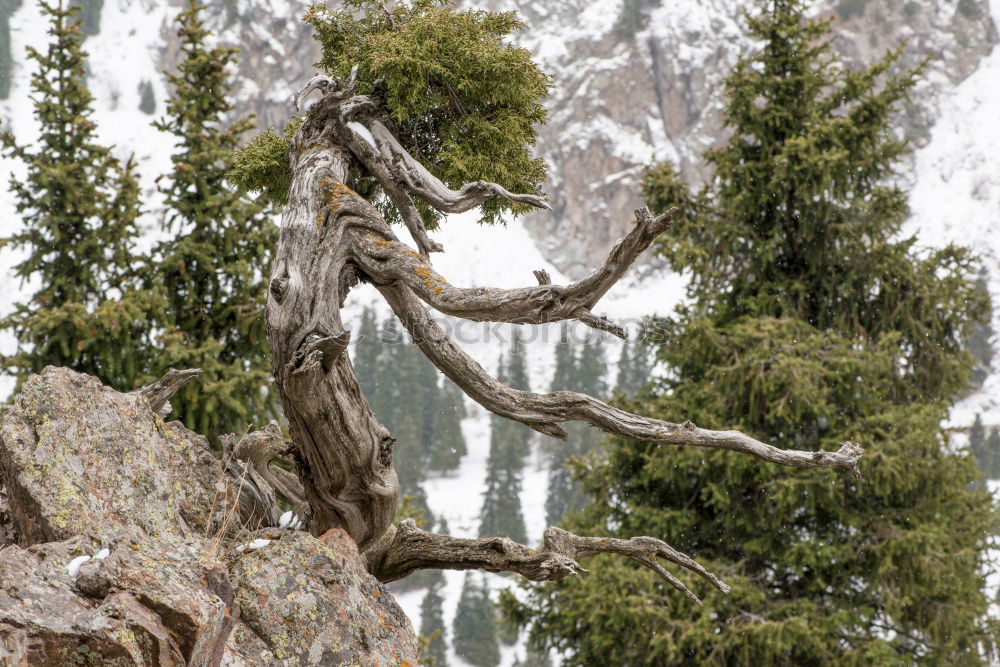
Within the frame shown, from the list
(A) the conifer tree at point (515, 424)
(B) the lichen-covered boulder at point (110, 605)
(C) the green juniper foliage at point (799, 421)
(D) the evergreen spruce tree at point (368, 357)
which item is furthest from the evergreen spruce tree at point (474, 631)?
(B) the lichen-covered boulder at point (110, 605)

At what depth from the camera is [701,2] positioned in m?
172

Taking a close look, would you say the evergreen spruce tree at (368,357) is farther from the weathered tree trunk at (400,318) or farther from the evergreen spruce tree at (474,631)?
the weathered tree trunk at (400,318)

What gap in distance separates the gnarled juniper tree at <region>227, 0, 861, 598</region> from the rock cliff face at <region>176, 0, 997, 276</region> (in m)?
143

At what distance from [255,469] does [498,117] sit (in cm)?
339

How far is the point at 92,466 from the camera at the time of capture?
557 centimetres

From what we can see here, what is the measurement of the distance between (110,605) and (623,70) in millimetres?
165875

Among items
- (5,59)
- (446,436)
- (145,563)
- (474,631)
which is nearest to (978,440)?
(446,436)

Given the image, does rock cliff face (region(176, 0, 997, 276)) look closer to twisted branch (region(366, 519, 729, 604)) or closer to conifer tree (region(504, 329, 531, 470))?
conifer tree (region(504, 329, 531, 470))

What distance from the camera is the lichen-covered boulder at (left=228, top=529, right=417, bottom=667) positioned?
4852 mm

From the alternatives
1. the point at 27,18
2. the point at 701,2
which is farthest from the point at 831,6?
the point at 27,18

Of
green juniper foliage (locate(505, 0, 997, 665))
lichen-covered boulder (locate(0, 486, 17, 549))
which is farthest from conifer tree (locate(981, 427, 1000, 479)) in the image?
lichen-covered boulder (locate(0, 486, 17, 549))

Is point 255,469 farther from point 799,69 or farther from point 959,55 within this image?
point 959,55

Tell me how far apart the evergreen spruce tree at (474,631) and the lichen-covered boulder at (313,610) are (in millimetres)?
55031

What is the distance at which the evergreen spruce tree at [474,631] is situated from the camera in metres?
58.7
